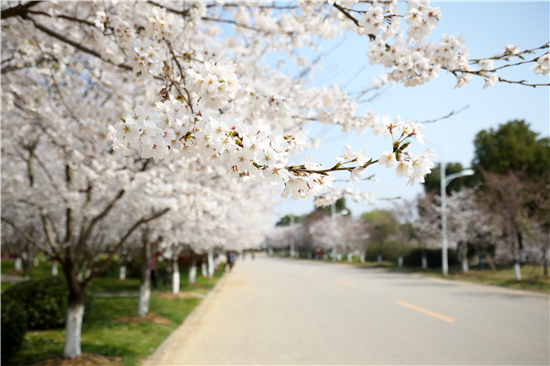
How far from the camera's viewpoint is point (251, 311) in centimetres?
1052

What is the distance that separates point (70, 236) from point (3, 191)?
1.87 m

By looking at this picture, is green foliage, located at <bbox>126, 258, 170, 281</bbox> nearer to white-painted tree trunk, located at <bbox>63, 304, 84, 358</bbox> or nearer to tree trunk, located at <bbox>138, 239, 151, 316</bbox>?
tree trunk, located at <bbox>138, 239, 151, 316</bbox>

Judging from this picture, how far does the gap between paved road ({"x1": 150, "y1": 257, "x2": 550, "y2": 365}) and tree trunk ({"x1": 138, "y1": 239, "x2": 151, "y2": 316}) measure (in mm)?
1579

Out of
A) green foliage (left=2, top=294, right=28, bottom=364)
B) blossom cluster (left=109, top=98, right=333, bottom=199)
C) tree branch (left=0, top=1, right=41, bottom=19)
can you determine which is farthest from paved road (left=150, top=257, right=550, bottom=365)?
tree branch (left=0, top=1, right=41, bottom=19)

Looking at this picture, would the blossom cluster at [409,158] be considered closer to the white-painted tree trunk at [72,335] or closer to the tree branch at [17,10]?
the tree branch at [17,10]

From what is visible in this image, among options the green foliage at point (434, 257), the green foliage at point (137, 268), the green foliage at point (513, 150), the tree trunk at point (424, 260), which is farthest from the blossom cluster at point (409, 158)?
the green foliage at point (434, 257)

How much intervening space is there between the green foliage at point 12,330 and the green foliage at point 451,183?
2948cm

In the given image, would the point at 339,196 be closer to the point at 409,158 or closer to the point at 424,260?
the point at 409,158

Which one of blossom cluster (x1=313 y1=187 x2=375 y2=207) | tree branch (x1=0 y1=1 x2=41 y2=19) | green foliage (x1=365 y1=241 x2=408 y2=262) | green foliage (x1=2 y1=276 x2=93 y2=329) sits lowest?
green foliage (x1=365 y1=241 x2=408 y2=262)

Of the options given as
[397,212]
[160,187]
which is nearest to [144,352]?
[160,187]

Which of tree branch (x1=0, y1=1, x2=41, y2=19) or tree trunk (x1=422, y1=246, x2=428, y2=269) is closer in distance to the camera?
tree branch (x1=0, y1=1, x2=41, y2=19)

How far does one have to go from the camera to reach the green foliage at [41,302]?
26.9 feet

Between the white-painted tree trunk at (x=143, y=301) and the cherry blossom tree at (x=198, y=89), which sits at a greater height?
the cherry blossom tree at (x=198, y=89)

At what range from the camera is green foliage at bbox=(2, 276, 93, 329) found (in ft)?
26.9
